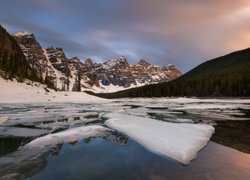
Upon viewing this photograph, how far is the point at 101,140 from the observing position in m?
10.5

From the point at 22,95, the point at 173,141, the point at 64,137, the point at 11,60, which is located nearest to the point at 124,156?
the point at 173,141

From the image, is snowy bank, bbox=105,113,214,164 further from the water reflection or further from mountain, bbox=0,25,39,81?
mountain, bbox=0,25,39,81

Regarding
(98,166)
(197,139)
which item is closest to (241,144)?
(197,139)

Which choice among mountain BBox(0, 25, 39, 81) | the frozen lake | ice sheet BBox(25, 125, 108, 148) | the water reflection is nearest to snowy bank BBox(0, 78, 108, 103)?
mountain BBox(0, 25, 39, 81)

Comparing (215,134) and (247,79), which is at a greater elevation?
(247,79)

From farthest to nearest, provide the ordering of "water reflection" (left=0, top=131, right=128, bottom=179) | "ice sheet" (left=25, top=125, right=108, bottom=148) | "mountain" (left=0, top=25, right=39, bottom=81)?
1. "mountain" (left=0, top=25, right=39, bottom=81)
2. "ice sheet" (left=25, top=125, right=108, bottom=148)
3. "water reflection" (left=0, top=131, right=128, bottom=179)

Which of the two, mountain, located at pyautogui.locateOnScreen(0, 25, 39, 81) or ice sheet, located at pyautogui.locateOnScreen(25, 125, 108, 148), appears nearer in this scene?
ice sheet, located at pyautogui.locateOnScreen(25, 125, 108, 148)

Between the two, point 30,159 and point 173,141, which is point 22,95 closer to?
point 173,141

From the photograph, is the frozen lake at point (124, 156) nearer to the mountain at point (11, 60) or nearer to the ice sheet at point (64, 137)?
the ice sheet at point (64, 137)

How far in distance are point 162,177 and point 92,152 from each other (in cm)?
317

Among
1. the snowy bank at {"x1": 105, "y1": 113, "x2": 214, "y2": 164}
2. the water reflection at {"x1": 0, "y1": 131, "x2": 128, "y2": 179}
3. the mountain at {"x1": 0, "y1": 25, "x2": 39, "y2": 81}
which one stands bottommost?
the water reflection at {"x1": 0, "y1": 131, "x2": 128, "y2": 179}

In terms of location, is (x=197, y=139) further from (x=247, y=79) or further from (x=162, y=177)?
(x=247, y=79)

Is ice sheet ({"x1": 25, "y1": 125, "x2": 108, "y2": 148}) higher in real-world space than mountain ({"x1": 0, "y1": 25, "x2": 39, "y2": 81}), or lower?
lower

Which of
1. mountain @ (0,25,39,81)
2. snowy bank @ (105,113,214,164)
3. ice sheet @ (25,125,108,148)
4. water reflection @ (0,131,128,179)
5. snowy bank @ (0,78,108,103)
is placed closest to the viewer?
water reflection @ (0,131,128,179)
